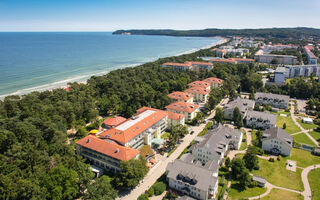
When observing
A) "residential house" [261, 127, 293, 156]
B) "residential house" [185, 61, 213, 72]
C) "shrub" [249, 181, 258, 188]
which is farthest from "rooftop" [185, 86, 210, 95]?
"shrub" [249, 181, 258, 188]

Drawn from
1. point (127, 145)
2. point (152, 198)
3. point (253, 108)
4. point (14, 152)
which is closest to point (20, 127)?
point (14, 152)

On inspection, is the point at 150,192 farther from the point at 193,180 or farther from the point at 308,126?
the point at 308,126

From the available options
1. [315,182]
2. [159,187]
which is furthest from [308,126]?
[159,187]

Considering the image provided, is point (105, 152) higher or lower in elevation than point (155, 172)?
higher

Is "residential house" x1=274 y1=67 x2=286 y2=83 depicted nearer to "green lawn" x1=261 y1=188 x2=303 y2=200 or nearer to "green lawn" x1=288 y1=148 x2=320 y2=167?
"green lawn" x1=288 y1=148 x2=320 y2=167

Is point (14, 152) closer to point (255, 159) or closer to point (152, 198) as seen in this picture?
point (152, 198)

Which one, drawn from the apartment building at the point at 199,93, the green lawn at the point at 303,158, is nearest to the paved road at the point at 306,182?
the green lawn at the point at 303,158

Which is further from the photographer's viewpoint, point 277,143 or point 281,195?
point 277,143
